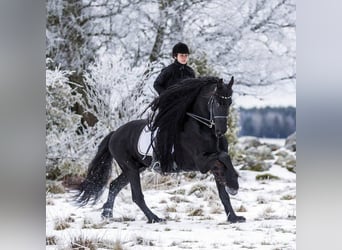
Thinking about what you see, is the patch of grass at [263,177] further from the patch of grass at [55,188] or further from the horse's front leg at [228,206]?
the patch of grass at [55,188]

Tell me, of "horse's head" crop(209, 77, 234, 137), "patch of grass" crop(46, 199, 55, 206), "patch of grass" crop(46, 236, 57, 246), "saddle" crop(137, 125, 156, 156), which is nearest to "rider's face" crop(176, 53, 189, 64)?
"horse's head" crop(209, 77, 234, 137)

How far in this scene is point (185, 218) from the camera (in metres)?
3.28

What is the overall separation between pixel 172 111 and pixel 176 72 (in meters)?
0.32

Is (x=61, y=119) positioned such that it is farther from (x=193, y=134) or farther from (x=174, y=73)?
(x=193, y=134)

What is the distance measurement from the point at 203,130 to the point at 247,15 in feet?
2.79

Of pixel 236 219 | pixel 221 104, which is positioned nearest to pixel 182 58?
pixel 221 104

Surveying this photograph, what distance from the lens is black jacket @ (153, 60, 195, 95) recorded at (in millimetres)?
3279

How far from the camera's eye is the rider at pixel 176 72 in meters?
3.28

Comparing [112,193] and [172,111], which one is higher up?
[172,111]

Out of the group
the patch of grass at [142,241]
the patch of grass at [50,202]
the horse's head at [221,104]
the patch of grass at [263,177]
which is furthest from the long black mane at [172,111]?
the patch of grass at [50,202]
